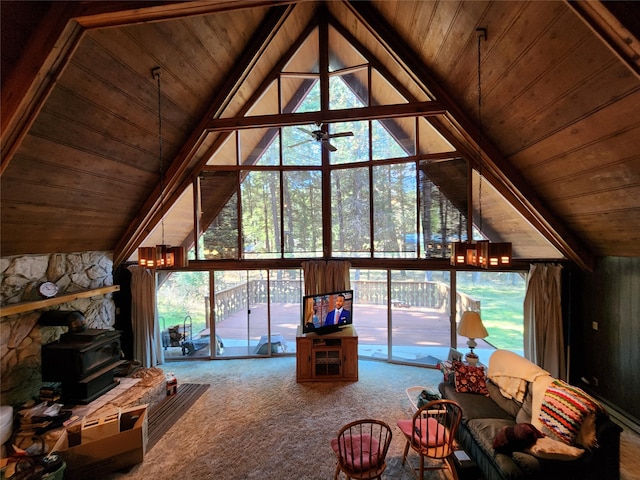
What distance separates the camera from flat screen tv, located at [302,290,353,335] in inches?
205

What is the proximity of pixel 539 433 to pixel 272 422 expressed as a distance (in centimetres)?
311

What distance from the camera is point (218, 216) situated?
19.3 ft

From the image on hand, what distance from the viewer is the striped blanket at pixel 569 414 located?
2518mm

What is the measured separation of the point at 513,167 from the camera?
3.83 metres

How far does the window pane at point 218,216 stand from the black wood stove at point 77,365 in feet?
7.84

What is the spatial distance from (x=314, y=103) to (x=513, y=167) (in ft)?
12.0

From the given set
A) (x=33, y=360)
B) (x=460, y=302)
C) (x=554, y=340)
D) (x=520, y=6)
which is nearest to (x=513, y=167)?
(x=520, y=6)

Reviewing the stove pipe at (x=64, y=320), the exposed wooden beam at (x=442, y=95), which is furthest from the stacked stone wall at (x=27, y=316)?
the exposed wooden beam at (x=442, y=95)

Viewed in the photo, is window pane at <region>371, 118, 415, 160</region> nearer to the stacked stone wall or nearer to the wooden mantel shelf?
the wooden mantel shelf

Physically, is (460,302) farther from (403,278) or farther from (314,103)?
(314,103)

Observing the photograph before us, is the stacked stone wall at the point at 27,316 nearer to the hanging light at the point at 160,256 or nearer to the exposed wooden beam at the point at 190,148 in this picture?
the exposed wooden beam at the point at 190,148

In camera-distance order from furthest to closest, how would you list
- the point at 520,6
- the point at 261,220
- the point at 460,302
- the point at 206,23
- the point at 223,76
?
the point at 261,220, the point at 460,302, the point at 223,76, the point at 206,23, the point at 520,6

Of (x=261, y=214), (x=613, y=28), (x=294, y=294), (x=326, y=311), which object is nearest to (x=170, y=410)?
(x=326, y=311)

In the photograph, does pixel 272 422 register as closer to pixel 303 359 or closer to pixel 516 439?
pixel 303 359
